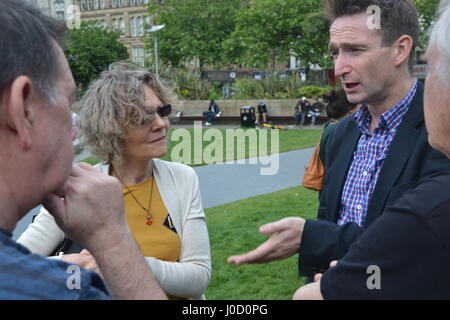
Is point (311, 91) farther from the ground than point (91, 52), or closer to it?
closer to it

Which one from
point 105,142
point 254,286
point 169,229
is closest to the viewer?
point 169,229

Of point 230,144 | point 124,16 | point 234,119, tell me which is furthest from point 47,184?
point 124,16

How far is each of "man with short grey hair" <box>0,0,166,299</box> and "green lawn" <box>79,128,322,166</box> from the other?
11.6 metres

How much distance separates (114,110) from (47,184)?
159 cm

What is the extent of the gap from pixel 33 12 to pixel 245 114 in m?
23.0

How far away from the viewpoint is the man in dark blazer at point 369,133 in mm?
1977

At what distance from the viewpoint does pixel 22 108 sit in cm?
108

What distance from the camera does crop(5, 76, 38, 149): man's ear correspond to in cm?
106

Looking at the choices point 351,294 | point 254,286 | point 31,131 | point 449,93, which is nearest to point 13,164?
point 31,131

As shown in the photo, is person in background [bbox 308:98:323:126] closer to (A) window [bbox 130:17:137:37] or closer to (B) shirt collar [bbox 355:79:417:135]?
(B) shirt collar [bbox 355:79:417:135]

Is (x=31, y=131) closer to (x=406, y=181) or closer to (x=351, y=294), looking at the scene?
(x=351, y=294)

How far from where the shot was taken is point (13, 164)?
112cm

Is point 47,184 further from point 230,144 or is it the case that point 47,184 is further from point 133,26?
point 133,26

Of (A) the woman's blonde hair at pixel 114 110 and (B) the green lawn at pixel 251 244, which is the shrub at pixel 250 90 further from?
(A) the woman's blonde hair at pixel 114 110
